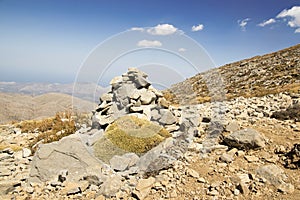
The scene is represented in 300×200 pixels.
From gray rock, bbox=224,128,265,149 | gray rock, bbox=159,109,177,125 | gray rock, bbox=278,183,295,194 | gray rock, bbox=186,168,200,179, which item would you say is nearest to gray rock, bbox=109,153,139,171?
gray rock, bbox=186,168,200,179

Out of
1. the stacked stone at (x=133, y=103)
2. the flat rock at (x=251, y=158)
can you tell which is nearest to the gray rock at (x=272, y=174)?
the flat rock at (x=251, y=158)

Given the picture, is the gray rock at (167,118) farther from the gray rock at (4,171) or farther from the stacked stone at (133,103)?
the gray rock at (4,171)

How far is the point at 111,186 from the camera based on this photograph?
5441 mm

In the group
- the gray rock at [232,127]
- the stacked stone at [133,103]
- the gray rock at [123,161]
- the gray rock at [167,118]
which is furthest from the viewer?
the stacked stone at [133,103]

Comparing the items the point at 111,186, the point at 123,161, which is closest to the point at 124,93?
the point at 123,161

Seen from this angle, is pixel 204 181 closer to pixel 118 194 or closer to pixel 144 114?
pixel 118 194

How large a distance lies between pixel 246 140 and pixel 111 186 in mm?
4036

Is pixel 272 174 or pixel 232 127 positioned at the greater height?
pixel 232 127

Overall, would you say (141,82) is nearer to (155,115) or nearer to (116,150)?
(155,115)

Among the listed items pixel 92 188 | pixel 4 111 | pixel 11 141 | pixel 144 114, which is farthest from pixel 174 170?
pixel 4 111

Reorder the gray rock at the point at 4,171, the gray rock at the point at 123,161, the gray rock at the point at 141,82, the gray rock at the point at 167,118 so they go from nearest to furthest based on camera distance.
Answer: the gray rock at the point at 123,161, the gray rock at the point at 4,171, the gray rock at the point at 167,118, the gray rock at the point at 141,82

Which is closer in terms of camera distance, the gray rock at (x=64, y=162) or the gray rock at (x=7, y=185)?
the gray rock at (x=7, y=185)

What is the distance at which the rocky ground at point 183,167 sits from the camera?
4.96 metres

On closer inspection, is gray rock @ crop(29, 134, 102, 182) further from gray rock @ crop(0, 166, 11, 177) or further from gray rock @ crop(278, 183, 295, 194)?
gray rock @ crop(278, 183, 295, 194)
